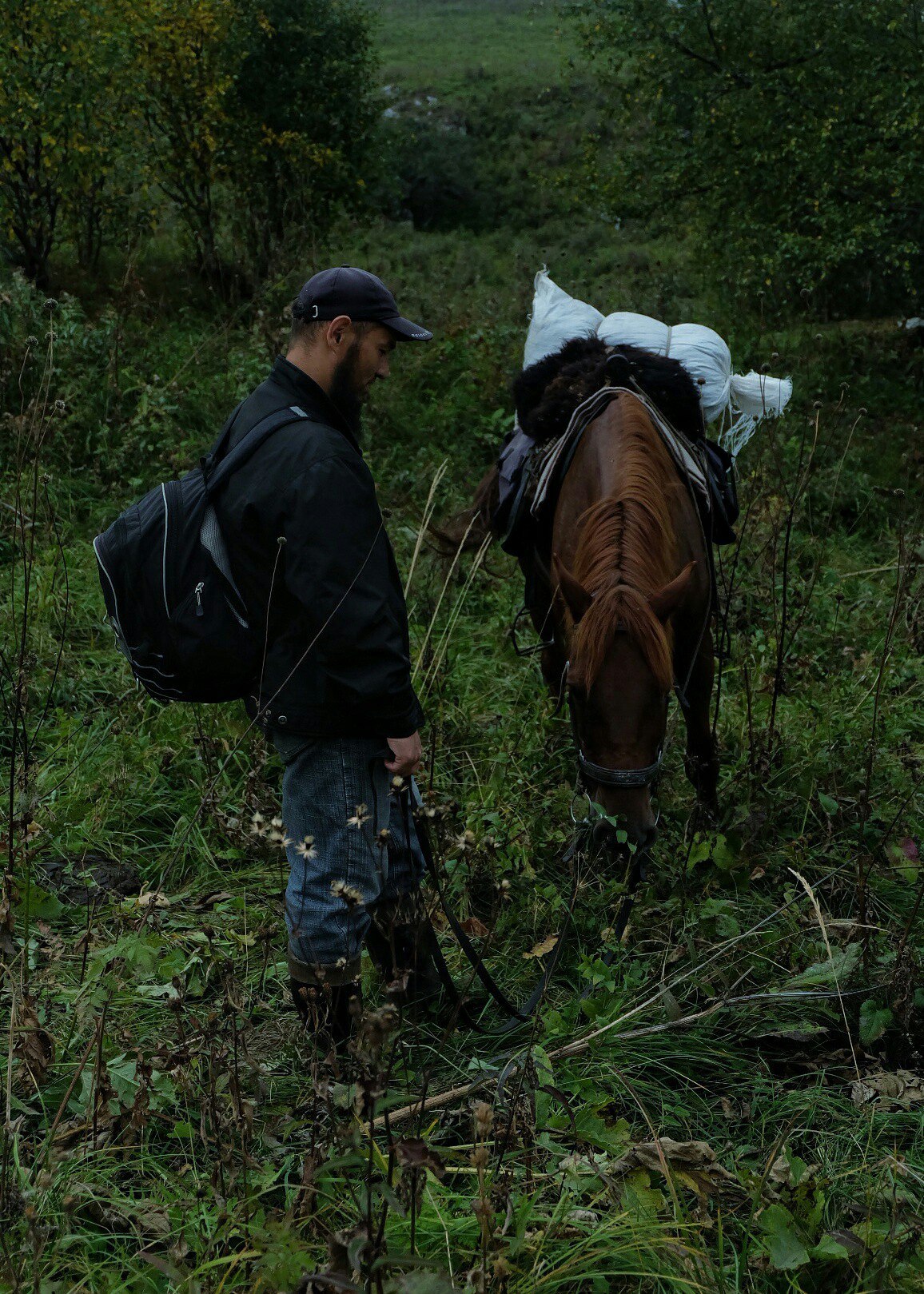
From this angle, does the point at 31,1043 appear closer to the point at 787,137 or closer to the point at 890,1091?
the point at 890,1091

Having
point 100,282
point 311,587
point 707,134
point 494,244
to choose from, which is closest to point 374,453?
point 100,282

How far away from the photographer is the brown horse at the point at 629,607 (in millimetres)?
3201

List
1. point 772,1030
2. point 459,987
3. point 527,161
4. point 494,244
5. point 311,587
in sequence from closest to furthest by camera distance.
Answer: point 311,587
point 772,1030
point 459,987
point 494,244
point 527,161

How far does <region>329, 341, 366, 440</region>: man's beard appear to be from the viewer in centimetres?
274

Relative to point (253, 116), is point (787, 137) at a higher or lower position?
lower

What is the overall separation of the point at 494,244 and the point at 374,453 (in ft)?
42.8

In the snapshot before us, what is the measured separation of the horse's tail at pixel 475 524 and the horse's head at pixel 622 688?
202 centimetres

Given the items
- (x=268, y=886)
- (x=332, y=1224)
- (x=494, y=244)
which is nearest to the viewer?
(x=332, y=1224)

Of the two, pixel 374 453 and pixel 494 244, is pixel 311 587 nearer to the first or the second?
pixel 374 453

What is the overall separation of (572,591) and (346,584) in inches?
40.2

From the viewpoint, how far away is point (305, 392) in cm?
272

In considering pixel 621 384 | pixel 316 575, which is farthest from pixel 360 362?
pixel 621 384

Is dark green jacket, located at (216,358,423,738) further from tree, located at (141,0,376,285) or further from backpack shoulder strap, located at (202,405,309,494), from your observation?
tree, located at (141,0,376,285)

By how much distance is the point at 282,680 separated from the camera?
2633mm
